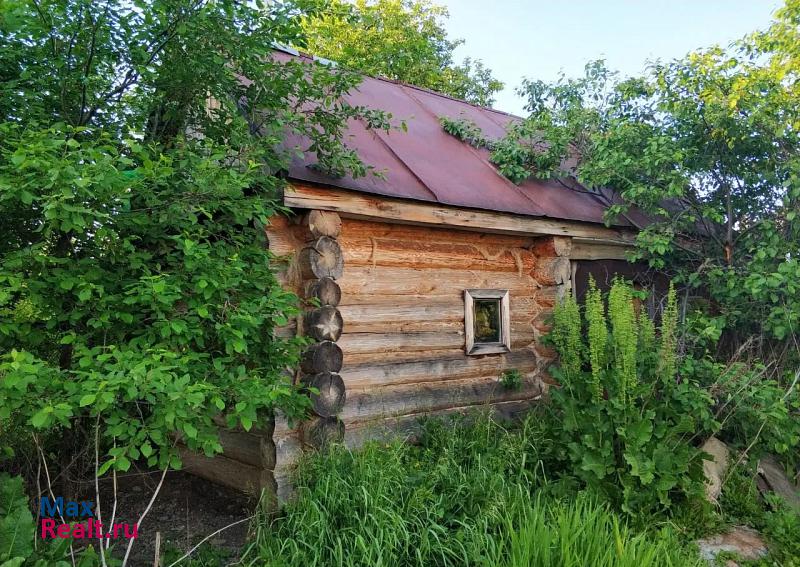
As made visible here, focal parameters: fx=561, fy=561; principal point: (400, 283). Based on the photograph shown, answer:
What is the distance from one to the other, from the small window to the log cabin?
0.01 m

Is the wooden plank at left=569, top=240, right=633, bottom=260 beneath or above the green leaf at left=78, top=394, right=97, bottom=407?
above

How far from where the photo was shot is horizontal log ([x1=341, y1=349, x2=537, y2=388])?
5.30 m

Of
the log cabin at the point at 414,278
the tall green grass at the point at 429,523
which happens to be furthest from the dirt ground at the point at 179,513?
the tall green grass at the point at 429,523

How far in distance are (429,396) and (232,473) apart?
2068mm

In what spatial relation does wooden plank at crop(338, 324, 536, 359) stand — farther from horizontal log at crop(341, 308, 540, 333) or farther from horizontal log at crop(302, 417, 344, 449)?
horizontal log at crop(302, 417, 344, 449)

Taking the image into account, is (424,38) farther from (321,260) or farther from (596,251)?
(321,260)

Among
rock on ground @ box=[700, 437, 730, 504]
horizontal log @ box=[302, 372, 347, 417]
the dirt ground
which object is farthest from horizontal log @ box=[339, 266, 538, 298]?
rock on ground @ box=[700, 437, 730, 504]

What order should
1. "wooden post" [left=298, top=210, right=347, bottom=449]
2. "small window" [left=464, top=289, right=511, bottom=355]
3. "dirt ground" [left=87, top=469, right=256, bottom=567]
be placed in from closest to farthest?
"dirt ground" [left=87, top=469, right=256, bottom=567]
"wooden post" [left=298, top=210, right=347, bottom=449]
"small window" [left=464, top=289, right=511, bottom=355]

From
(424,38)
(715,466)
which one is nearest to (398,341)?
(715,466)

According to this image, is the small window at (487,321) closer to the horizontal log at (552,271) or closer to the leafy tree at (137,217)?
the horizontal log at (552,271)

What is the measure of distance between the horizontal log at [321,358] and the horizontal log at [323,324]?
64 millimetres

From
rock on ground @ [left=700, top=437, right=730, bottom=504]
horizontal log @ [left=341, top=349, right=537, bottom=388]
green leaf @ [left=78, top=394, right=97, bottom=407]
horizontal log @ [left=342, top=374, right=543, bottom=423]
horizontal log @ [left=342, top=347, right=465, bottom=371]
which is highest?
green leaf @ [left=78, top=394, right=97, bottom=407]

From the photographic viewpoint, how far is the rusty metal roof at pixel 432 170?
17.3 ft

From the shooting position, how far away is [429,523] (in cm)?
387
